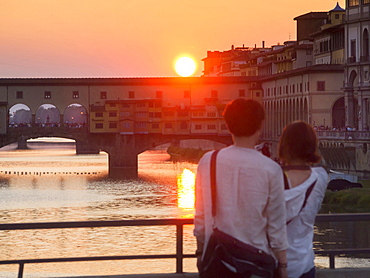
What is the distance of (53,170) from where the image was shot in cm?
7012

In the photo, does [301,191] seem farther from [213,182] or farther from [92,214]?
[92,214]

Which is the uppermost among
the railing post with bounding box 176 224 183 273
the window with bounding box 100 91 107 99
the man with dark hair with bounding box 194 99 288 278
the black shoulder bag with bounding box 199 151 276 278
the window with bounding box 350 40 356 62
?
the window with bounding box 350 40 356 62

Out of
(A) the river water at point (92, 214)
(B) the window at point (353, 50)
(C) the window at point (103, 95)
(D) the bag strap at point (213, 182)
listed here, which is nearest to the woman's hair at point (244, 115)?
(D) the bag strap at point (213, 182)

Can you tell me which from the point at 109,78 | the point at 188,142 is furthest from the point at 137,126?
the point at 188,142

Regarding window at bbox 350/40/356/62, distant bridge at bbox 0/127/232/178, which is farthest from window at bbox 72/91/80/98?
window at bbox 350/40/356/62

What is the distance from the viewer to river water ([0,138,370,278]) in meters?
23.0

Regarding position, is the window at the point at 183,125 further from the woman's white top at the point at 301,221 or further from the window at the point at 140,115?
the woman's white top at the point at 301,221

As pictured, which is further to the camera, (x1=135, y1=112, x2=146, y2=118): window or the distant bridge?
(x1=135, y1=112, x2=146, y2=118): window

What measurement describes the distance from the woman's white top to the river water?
Result: 1630cm

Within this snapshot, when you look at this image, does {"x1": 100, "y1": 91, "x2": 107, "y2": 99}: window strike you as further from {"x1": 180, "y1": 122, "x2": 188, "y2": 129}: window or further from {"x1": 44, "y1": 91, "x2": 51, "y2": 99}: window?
{"x1": 180, "y1": 122, "x2": 188, "y2": 129}: window

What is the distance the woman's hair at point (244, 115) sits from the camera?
443 centimetres

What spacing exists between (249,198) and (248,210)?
0.20 ft

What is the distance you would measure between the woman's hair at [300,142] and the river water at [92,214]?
16312 mm

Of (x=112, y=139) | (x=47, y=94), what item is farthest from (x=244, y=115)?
(x=47, y=94)
